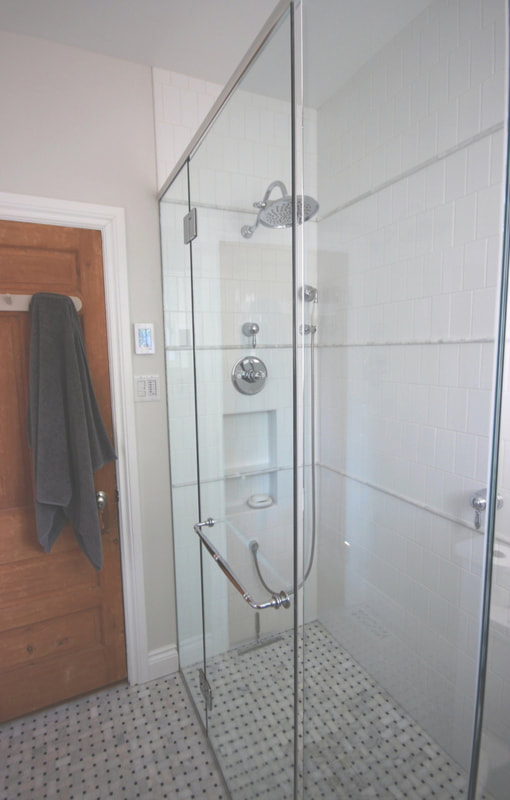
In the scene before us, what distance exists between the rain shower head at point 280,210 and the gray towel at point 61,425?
2.75 feet

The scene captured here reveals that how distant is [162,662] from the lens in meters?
2.04

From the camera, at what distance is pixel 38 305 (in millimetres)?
1597

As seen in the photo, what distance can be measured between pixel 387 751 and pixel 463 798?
185mm

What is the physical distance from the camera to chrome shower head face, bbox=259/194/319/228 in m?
1.04

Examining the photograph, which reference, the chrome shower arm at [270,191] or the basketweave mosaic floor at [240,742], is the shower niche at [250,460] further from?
the chrome shower arm at [270,191]

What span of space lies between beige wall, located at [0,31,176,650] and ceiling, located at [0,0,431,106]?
81mm

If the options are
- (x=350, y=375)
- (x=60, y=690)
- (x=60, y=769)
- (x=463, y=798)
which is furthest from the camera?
(x=60, y=690)

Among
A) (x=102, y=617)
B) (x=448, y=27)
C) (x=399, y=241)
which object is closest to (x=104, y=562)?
(x=102, y=617)

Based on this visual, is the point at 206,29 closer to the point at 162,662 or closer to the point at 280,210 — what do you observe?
the point at 280,210

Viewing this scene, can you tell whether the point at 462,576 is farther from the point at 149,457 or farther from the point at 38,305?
the point at 38,305

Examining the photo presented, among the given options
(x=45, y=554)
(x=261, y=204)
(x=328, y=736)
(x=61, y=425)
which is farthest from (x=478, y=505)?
(x=45, y=554)

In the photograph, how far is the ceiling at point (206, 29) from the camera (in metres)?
1.07

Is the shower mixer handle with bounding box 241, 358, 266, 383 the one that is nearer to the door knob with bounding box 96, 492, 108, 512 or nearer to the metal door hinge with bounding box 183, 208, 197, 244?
the metal door hinge with bounding box 183, 208, 197, 244

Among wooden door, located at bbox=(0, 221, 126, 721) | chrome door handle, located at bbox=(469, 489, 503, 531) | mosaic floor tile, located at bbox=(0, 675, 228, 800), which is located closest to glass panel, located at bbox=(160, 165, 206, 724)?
mosaic floor tile, located at bbox=(0, 675, 228, 800)
